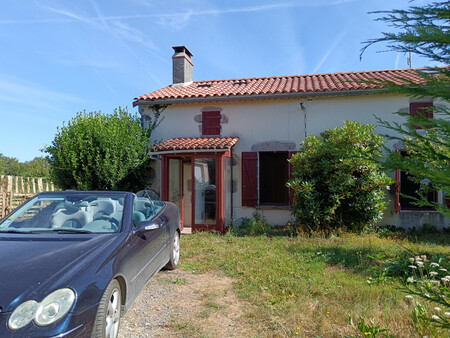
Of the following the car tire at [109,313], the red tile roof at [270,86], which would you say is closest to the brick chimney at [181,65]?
the red tile roof at [270,86]

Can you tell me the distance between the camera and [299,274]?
4.42 metres

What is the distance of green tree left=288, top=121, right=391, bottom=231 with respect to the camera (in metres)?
7.01

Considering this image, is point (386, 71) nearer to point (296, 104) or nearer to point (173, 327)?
point (296, 104)

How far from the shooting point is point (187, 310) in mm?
3461

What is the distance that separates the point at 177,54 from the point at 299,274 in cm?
903

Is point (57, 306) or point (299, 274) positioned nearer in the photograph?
point (57, 306)

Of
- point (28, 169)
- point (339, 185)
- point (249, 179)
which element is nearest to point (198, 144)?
point (249, 179)

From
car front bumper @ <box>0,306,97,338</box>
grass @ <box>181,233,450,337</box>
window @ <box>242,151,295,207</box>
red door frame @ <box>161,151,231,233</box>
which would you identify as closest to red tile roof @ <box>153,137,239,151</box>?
red door frame @ <box>161,151,231,233</box>

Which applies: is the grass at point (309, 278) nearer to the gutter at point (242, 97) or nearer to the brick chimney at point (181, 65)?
the gutter at point (242, 97)

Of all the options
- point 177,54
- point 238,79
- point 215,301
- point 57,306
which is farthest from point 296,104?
point 57,306

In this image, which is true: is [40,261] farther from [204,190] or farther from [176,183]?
[176,183]

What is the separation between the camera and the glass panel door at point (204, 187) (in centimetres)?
814

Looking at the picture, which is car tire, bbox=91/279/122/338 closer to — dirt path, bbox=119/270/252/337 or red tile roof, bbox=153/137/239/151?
dirt path, bbox=119/270/252/337

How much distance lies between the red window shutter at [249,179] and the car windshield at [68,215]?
5.18m
